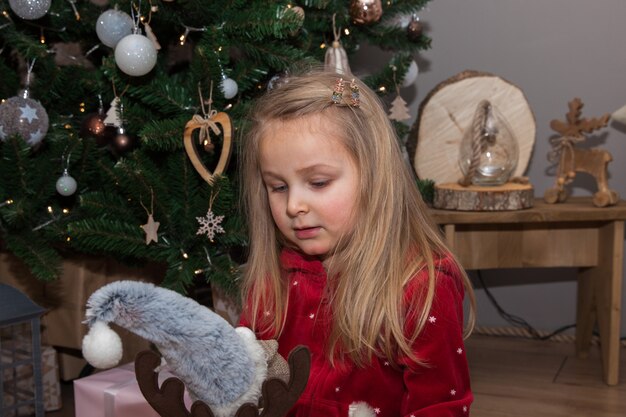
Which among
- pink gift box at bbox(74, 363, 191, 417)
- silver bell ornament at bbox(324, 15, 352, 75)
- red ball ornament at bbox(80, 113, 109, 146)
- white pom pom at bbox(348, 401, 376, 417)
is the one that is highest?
silver bell ornament at bbox(324, 15, 352, 75)

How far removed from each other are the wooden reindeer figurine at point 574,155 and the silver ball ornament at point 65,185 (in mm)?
1110

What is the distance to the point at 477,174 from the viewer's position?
1.93m

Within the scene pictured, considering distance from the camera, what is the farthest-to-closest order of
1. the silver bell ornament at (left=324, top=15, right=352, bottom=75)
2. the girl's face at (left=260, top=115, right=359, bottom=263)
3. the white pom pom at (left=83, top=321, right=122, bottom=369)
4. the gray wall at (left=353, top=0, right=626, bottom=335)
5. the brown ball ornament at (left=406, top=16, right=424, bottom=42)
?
1. the gray wall at (left=353, top=0, right=626, bottom=335)
2. the brown ball ornament at (left=406, top=16, right=424, bottom=42)
3. the silver bell ornament at (left=324, top=15, right=352, bottom=75)
4. the girl's face at (left=260, top=115, right=359, bottom=263)
5. the white pom pom at (left=83, top=321, right=122, bottom=369)

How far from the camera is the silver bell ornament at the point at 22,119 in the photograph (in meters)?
1.55

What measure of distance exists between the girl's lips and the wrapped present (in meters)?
0.89

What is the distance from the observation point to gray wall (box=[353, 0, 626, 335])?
216cm

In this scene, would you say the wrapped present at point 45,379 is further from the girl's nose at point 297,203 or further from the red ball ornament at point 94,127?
the girl's nose at point 297,203

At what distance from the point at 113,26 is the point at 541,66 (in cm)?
120

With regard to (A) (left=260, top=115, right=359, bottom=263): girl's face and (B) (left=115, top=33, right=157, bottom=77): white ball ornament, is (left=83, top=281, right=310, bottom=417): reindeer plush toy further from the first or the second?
(B) (left=115, top=33, right=157, bottom=77): white ball ornament

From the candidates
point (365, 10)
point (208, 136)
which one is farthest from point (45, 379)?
point (365, 10)

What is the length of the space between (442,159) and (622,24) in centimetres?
60

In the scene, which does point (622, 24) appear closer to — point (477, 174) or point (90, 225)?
point (477, 174)

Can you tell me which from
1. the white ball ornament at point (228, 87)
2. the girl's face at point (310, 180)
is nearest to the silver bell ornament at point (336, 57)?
the white ball ornament at point (228, 87)

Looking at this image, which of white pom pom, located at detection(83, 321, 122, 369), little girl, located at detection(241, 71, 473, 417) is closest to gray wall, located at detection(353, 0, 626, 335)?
little girl, located at detection(241, 71, 473, 417)
